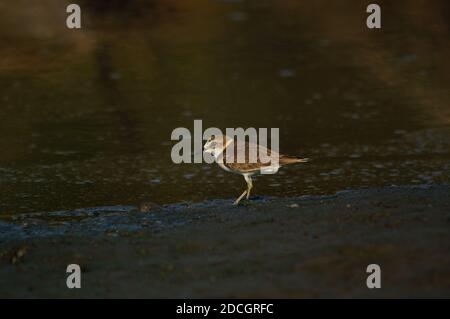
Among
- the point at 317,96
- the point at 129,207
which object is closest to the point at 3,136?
the point at 129,207

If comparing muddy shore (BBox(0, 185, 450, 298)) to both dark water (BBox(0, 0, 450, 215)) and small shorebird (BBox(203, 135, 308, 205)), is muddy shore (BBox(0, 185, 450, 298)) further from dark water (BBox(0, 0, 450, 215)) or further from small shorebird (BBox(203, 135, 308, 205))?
dark water (BBox(0, 0, 450, 215))

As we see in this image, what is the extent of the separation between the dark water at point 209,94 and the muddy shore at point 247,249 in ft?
4.21

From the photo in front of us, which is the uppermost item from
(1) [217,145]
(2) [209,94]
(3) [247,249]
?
(2) [209,94]

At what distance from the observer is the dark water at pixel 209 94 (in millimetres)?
10836

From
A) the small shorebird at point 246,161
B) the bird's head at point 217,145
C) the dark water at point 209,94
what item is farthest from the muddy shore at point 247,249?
the dark water at point 209,94

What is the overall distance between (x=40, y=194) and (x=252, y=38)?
9.68m

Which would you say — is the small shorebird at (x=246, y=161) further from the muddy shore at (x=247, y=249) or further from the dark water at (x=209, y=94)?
the dark water at (x=209, y=94)

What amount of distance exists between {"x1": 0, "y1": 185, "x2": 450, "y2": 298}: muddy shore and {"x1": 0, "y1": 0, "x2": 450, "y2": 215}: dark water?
1285mm

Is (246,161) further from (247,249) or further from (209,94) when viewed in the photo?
(209,94)

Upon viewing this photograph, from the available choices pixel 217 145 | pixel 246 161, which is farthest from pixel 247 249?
pixel 217 145

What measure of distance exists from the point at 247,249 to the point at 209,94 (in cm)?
788

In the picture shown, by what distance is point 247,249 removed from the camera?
728 centimetres

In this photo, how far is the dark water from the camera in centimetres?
1084
